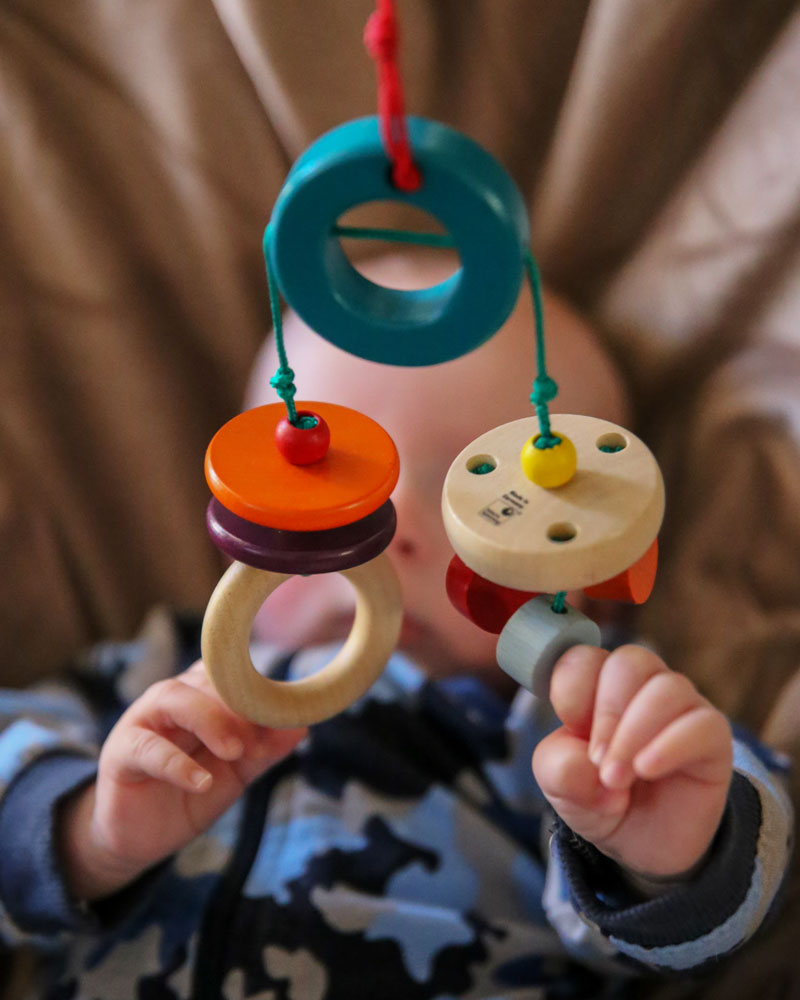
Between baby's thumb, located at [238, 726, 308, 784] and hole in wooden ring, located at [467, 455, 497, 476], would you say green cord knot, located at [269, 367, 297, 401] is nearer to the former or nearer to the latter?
hole in wooden ring, located at [467, 455, 497, 476]

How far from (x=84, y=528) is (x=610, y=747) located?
526 mm

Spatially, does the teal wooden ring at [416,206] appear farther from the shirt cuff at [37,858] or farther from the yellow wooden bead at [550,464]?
the shirt cuff at [37,858]

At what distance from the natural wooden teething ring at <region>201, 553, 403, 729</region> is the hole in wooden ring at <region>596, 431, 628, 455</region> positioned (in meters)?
0.09

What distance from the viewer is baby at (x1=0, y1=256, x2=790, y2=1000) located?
0.37m

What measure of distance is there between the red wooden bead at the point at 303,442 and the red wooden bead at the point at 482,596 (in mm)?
57

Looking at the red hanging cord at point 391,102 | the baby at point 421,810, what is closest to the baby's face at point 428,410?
the baby at point 421,810

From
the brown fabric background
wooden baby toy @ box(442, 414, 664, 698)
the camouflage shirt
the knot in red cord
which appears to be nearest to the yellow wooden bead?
wooden baby toy @ box(442, 414, 664, 698)

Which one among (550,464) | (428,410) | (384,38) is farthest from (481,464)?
(428,410)

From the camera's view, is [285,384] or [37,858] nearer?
[285,384]

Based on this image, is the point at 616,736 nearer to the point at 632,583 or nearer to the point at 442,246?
the point at 632,583

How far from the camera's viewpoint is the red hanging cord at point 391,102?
24 cm

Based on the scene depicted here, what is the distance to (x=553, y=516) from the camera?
0.29m

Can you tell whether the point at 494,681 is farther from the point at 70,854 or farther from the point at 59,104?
the point at 59,104

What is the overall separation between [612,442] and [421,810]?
37 centimetres
